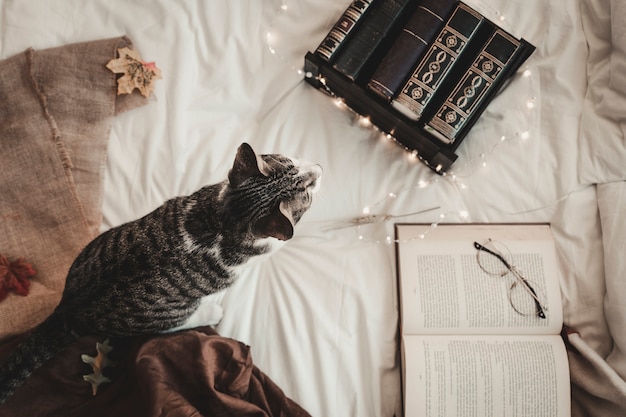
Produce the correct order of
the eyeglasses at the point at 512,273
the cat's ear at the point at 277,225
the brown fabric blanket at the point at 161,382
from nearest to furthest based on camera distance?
1. the cat's ear at the point at 277,225
2. the brown fabric blanket at the point at 161,382
3. the eyeglasses at the point at 512,273

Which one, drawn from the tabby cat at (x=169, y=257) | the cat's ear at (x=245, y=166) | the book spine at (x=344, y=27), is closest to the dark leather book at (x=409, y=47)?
the book spine at (x=344, y=27)

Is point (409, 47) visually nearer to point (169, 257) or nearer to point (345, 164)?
point (345, 164)

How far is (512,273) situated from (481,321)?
5.4 inches

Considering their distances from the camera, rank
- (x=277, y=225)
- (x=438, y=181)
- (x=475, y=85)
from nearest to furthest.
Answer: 1. (x=277, y=225)
2. (x=475, y=85)
3. (x=438, y=181)

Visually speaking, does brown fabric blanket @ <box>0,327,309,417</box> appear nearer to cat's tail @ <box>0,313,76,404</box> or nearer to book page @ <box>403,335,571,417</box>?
cat's tail @ <box>0,313,76,404</box>

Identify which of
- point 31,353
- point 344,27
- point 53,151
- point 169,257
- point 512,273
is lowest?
point 31,353

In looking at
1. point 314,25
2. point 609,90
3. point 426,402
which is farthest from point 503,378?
point 314,25

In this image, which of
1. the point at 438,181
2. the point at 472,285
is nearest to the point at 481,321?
the point at 472,285

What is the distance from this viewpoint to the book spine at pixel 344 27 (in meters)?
1.12

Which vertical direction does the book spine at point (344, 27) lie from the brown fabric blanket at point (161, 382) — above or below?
above

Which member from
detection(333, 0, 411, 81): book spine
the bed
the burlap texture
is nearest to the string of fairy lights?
the bed

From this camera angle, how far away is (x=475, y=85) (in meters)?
1.10

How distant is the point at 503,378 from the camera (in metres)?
1.11

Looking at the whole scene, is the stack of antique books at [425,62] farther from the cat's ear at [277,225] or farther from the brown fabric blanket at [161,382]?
the brown fabric blanket at [161,382]
